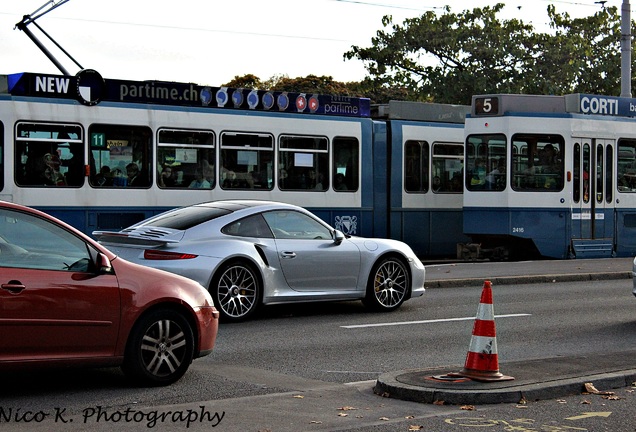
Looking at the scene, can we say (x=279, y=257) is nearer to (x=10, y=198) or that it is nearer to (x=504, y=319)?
(x=504, y=319)

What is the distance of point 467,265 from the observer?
21188 millimetres

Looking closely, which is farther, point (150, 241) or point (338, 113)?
point (338, 113)

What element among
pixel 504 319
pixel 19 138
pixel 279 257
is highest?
pixel 19 138

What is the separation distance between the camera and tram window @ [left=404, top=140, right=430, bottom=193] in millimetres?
23594

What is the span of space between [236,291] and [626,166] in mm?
13865

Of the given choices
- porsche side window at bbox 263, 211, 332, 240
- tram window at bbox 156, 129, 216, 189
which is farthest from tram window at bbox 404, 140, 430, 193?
porsche side window at bbox 263, 211, 332, 240

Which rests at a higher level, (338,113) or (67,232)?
(338,113)

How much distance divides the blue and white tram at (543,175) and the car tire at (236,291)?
11.1m

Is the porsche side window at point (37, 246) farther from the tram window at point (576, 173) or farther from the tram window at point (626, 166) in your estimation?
the tram window at point (626, 166)

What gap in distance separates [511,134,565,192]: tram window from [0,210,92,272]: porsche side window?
52.7 ft

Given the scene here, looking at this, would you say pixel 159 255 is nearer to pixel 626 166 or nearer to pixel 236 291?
pixel 236 291

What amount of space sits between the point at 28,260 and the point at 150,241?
4.41m

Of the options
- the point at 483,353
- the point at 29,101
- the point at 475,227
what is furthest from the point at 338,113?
the point at 483,353

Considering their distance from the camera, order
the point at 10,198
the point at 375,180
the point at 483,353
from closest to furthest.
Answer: the point at 483,353 → the point at 10,198 → the point at 375,180
